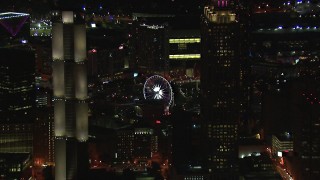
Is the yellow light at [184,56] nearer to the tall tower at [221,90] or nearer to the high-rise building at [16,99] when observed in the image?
the high-rise building at [16,99]

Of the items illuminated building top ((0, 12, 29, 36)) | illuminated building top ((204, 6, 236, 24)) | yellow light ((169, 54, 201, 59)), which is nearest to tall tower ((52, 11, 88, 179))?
illuminated building top ((204, 6, 236, 24))

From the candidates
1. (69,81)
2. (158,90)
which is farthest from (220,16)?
(158,90)

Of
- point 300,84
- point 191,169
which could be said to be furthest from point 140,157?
point 300,84

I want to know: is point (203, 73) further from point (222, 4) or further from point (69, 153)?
point (69, 153)

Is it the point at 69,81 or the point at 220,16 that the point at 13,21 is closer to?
the point at 220,16

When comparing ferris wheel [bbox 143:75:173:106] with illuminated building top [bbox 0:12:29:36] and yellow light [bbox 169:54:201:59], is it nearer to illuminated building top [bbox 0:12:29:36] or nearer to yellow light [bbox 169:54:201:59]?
illuminated building top [bbox 0:12:29:36]
